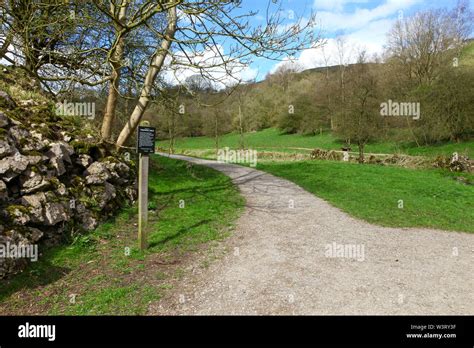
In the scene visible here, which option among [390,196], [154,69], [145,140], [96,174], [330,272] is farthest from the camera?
[390,196]

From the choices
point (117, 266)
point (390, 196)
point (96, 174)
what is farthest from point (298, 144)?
point (117, 266)

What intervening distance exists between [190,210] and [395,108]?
28433 mm

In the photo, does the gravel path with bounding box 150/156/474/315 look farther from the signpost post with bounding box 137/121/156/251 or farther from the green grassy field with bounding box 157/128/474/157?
the green grassy field with bounding box 157/128/474/157

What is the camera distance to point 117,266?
5.21 metres

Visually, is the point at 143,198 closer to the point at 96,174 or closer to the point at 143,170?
the point at 143,170

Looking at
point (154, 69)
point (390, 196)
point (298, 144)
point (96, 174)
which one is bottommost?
point (390, 196)

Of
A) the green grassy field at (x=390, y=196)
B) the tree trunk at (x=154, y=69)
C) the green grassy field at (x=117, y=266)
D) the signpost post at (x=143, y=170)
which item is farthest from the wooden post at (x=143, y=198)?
the green grassy field at (x=390, y=196)

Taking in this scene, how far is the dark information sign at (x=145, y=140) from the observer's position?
5621mm

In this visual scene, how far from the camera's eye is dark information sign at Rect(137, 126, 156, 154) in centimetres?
562

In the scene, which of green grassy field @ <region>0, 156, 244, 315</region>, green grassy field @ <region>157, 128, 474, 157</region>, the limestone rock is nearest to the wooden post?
green grassy field @ <region>0, 156, 244, 315</region>

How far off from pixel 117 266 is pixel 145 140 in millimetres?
2381

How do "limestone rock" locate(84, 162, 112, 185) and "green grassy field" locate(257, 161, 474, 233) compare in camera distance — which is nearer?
"limestone rock" locate(84, 162, 112, 185)

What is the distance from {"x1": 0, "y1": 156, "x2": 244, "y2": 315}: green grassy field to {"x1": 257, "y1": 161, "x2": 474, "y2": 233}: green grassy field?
392 cm
